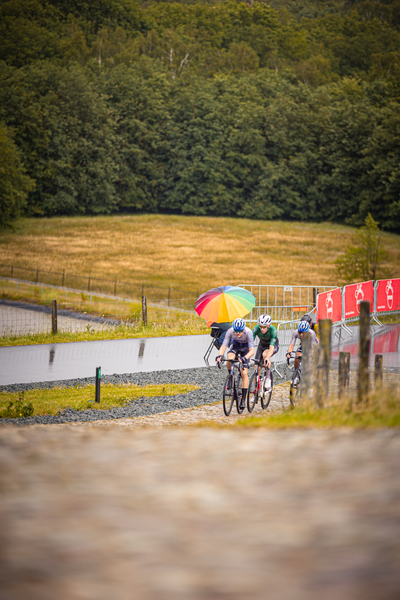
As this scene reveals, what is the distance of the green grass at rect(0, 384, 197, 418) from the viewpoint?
1268cm

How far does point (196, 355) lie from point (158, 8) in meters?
143

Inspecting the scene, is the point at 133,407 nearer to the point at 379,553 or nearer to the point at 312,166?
the point at 379,553

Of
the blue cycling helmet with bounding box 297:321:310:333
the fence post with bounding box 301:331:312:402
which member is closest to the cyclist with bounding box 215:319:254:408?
the blue cycling helmet with bounding box 297:321:310:333

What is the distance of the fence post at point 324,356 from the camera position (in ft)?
28.6

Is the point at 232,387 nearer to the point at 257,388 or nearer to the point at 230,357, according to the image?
the point at 230,357

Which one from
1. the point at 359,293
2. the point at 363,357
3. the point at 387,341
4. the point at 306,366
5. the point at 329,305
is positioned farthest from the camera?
the point at 359,293

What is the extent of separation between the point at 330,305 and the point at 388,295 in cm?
443

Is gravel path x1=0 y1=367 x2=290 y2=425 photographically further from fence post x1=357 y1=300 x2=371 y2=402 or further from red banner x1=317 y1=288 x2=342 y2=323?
fence post x1=357 y1=300 x2=371 y2=402

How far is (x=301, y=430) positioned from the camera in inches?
281

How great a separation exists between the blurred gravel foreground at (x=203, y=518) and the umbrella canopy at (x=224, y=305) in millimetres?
10005

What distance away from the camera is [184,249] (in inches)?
2435

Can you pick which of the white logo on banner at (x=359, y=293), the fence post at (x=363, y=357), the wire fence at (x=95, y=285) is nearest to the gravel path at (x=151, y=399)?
the white logo on banner at (x=359, y=293)

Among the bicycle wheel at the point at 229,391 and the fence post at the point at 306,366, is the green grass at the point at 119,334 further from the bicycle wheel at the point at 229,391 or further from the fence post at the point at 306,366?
the fence post at the point at 306,366

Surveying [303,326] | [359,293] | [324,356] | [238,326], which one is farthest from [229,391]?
[359,293]
